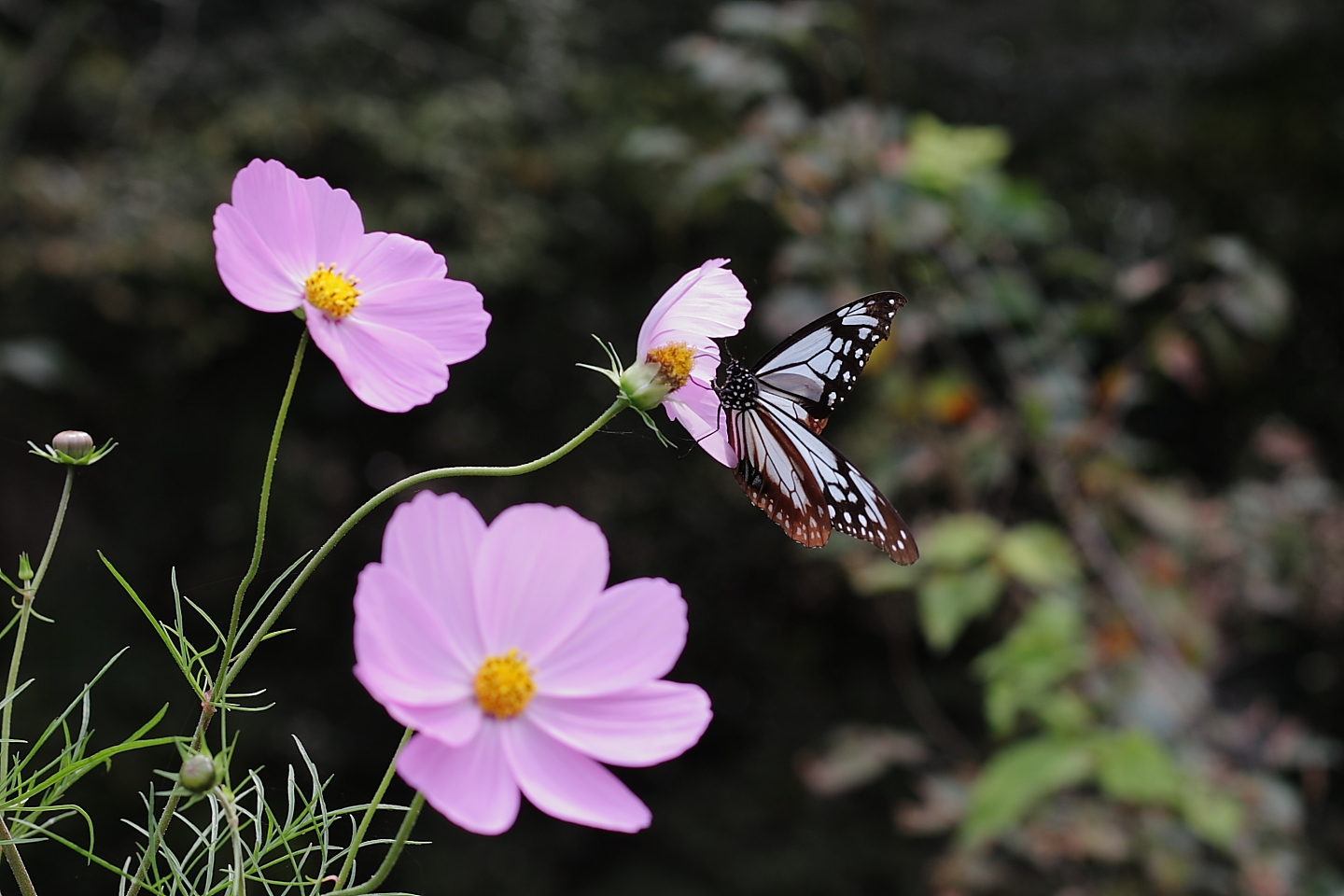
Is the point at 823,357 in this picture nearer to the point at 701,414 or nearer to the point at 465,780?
the point at 701,414

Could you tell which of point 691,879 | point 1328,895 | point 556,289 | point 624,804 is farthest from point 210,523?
point 624,804

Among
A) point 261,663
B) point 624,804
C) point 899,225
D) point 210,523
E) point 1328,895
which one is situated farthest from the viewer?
point 261,663

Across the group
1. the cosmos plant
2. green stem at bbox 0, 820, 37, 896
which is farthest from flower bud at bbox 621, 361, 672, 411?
green stem at bbox 0, 820, 37, 896

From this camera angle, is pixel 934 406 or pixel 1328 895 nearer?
pixel 1328 895

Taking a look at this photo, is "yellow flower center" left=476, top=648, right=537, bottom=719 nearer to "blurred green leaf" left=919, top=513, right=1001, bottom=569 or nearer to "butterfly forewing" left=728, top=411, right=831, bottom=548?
"butterfly forewing" left=728, top=411, right=831, bottom=548

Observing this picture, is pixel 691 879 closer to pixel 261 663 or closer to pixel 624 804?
pixel 261 663

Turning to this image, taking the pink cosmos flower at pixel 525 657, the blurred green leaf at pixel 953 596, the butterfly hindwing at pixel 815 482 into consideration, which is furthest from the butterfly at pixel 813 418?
the blurred green leaf at pixel 953 596
